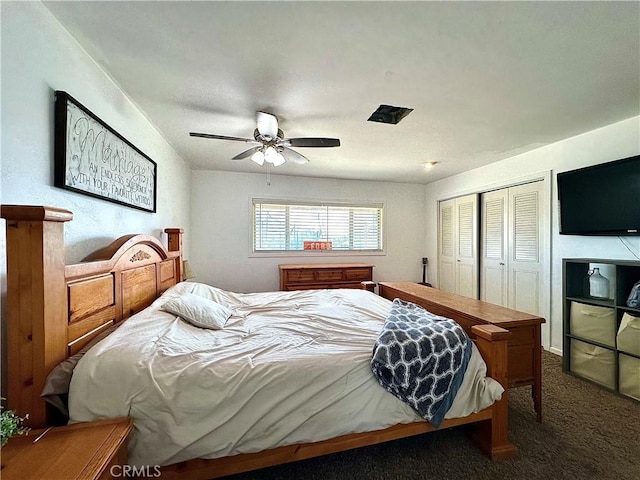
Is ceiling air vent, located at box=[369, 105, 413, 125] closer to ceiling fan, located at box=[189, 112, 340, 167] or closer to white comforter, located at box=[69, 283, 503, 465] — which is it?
ceiling fan, located at box=[189, 112, 340, 167]

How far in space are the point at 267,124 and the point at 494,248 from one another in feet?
11.6

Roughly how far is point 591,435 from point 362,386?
65.4 inches

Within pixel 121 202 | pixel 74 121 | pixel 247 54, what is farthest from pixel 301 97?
pixel 121 202

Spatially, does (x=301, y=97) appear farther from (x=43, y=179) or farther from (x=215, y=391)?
(x=215, y=391)

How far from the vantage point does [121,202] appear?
6.28 ft

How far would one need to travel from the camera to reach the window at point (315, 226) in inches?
178

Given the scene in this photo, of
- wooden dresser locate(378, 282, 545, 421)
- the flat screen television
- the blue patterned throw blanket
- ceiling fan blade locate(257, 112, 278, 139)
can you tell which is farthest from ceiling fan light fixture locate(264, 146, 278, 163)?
the flat screen television

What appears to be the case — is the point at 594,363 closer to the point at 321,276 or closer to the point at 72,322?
the point at 321,276

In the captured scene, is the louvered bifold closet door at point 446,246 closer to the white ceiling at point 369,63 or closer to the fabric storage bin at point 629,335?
the white ceiling at point 369,63

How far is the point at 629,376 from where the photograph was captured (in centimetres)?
213

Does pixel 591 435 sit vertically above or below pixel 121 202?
below

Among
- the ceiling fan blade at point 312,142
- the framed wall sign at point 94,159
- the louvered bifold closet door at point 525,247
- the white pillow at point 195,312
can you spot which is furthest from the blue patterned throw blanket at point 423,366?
the louvered bifold closet door at point 525,247

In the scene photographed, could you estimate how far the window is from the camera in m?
4.52

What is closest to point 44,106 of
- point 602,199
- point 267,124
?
point 267,124
